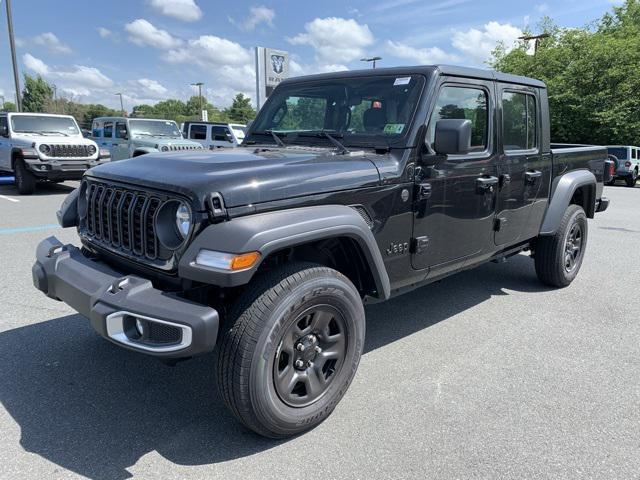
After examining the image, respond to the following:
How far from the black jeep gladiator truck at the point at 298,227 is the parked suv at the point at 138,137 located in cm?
1038

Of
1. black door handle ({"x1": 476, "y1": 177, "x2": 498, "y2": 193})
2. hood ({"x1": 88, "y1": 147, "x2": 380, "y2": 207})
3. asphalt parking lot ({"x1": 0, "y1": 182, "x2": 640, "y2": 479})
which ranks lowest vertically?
asphalt parking lot ({"x1": 0, "y1": 182, "x2": 640, "y2": 479})

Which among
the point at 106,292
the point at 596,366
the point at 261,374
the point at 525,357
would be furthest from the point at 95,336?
the point at 596,366

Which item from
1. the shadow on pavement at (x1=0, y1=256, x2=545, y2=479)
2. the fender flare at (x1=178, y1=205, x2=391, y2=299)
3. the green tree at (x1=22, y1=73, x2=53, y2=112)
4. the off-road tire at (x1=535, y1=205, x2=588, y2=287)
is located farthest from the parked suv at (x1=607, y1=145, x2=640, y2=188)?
the green tree at (x1=22, y1=73, x2=53, y2=112)

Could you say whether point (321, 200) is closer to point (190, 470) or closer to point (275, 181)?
point (275, 181)

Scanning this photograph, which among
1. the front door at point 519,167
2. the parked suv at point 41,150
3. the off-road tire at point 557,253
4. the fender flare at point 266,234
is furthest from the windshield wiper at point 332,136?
the parked suv at point 41,150

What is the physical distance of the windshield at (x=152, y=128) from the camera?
1438cm

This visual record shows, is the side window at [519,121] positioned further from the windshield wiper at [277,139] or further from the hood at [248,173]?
the windshield wiper at [277,139]

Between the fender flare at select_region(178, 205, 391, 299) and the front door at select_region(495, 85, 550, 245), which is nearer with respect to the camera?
the fender flare at select_region(178, 205, 391, 299)

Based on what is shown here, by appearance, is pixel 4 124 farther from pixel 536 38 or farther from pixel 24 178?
pixel 536 38

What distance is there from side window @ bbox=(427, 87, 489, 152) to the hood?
0.65 meters

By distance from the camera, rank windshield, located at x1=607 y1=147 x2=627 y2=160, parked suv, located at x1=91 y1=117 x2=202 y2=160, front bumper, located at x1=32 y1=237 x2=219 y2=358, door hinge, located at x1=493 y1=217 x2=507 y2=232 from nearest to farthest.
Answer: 1. front bumper, located at x1=32 y1=237 x2=219 y2=358
2. door hinge, located at x1=493 y1=217 x2=507 y2=232
3. parked suv, located at x1=91 y1=117 x2=202 y2=160
4. windshield, located at x1=607 y1=147 x2=627 y2=160

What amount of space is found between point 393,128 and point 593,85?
2568 centimetres

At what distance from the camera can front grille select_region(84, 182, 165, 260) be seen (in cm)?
256

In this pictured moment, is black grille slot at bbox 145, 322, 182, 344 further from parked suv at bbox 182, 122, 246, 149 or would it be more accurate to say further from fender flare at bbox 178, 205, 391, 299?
parked suv at bbox 182, 122, 246, 149
